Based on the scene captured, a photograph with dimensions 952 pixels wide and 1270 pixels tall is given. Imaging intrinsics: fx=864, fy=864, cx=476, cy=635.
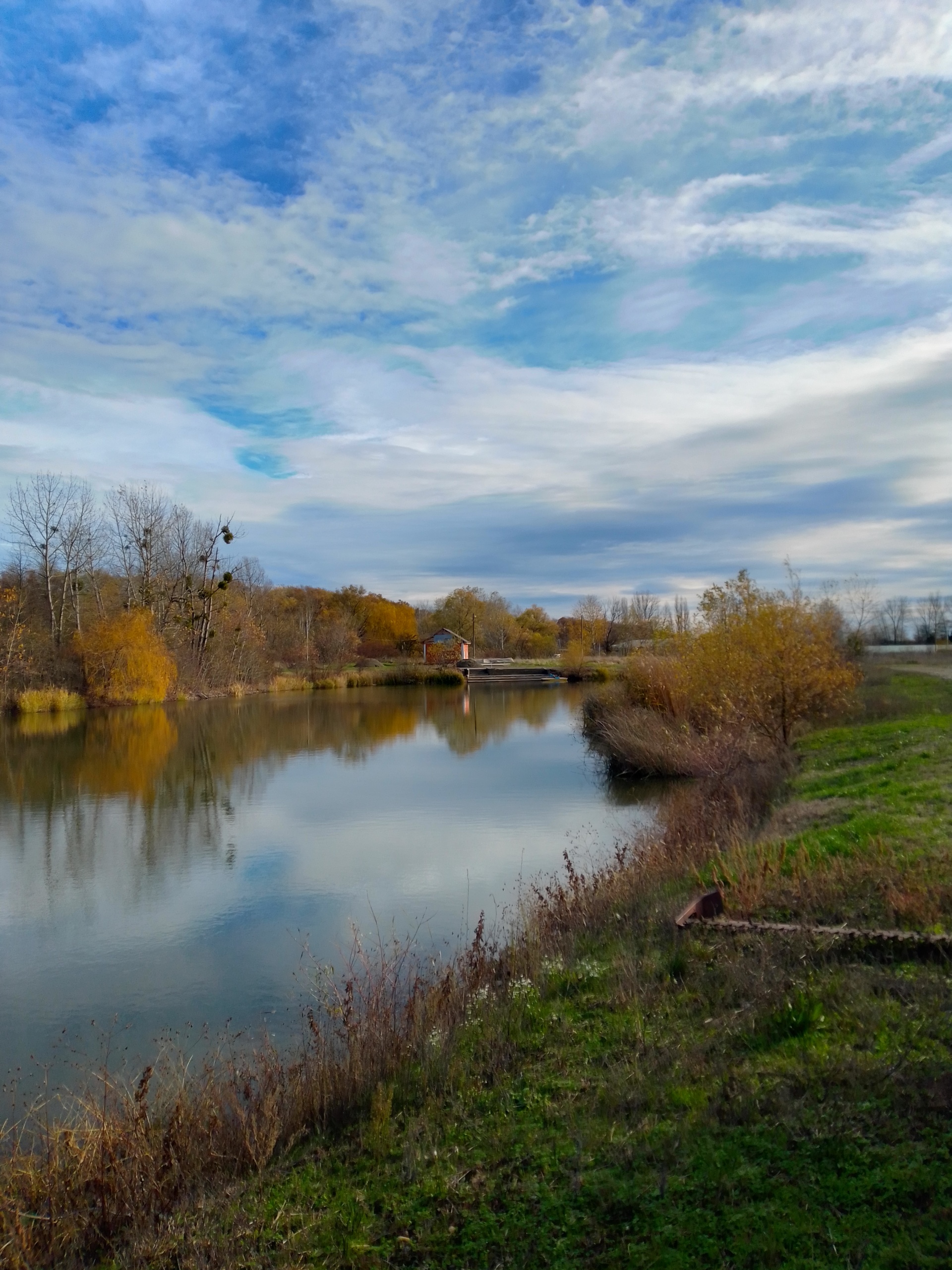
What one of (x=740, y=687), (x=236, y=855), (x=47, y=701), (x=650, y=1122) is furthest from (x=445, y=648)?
(x=650, y=1122)

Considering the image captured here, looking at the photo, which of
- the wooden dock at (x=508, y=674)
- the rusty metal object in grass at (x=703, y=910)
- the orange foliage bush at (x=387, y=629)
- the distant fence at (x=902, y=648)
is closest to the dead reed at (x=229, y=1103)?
the rusty metal object in grass at (x=703, y=910)

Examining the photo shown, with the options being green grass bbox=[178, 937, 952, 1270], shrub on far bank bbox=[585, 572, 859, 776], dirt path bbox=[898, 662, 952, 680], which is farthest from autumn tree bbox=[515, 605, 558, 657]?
green grass bbox=[178, 937, 952, 1270]

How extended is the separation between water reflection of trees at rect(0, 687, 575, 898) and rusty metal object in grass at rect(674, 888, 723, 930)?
6875mm

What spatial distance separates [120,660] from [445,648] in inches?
1499

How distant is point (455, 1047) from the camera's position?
474cm

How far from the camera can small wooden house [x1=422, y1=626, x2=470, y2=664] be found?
70.1 meters

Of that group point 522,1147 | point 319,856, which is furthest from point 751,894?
point 319,856

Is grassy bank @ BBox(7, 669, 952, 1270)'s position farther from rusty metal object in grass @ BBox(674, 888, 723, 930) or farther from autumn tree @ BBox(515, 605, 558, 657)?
autumn tree @ BBox(515, 605, 558, 657)

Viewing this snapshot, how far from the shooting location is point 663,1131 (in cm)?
349

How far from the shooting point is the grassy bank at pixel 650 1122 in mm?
2908

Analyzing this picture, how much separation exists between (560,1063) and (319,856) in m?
7.63

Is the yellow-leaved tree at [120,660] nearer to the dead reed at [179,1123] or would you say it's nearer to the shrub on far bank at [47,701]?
the shrub on far bank at [47,701]

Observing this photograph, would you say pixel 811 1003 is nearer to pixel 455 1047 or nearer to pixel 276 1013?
pixel 455 1047

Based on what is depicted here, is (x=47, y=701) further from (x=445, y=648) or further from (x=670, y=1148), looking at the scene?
(x=445, y=648)
